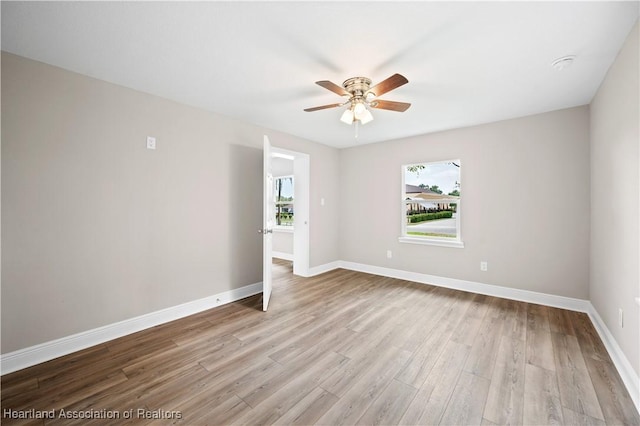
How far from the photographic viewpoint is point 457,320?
292 centimetres

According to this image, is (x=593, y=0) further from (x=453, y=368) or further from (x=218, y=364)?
(x=218, y=364)

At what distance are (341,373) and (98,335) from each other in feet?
7.50

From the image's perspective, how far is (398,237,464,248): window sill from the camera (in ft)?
13.2

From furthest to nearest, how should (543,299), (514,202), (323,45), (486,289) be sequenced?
(486,289) < (514,202) < (543,299) < (323,45)

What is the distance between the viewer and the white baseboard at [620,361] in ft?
5.51

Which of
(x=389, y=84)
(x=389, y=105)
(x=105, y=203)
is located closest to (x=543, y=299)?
(x=389, y=105)

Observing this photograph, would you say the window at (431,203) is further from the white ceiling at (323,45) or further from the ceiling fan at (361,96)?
the ceiling fan at (361,96)

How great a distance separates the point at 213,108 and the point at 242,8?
1813mm

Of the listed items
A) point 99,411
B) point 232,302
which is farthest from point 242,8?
point 232,302

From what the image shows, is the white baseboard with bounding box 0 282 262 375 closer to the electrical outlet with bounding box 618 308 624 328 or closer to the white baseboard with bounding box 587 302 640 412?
the white baseboard with bounding box 587 302 640 412

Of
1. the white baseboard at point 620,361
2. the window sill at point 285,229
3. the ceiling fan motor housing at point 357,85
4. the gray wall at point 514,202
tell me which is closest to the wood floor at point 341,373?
the white baseboard at point 620,361

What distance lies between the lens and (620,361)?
198 centimetres

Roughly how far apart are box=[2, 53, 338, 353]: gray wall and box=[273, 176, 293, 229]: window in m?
2.89

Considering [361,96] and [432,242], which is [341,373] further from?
[432,242]
